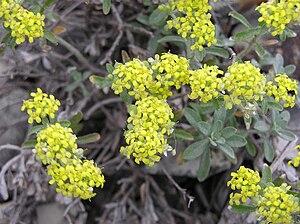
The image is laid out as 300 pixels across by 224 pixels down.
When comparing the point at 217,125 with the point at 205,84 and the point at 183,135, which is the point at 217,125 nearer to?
the point at 183,135

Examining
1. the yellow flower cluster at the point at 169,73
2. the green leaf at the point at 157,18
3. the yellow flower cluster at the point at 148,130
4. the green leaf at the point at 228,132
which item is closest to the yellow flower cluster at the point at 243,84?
the yellow flower cluster at the point at 169,73

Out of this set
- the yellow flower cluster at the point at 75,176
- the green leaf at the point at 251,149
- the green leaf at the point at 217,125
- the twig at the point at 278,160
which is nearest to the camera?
the yellow flower cluster at the point at 75,176

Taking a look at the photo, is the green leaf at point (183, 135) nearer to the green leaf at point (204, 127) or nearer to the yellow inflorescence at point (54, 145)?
the green leaf at point (204, 127)

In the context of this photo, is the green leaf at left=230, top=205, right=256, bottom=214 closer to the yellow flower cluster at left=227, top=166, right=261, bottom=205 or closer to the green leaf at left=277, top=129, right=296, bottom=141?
the yellow flower cluster at left=227, top=166, right=261, bottom=205

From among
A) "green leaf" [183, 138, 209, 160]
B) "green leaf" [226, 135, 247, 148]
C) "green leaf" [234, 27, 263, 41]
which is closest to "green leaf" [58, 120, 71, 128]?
"green leaf" [183, 138, 209, 160]

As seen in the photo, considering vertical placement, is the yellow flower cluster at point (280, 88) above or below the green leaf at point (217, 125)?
above

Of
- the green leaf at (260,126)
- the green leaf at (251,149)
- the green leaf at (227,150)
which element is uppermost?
the green leaf at (227,150)

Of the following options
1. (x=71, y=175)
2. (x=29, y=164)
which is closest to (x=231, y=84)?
(x=71, y=175)

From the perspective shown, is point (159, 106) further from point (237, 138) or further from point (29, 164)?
point (29, 164)

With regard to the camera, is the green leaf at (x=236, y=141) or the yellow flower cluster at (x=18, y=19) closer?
the yellow flower cluster at (x=18, y=19)
